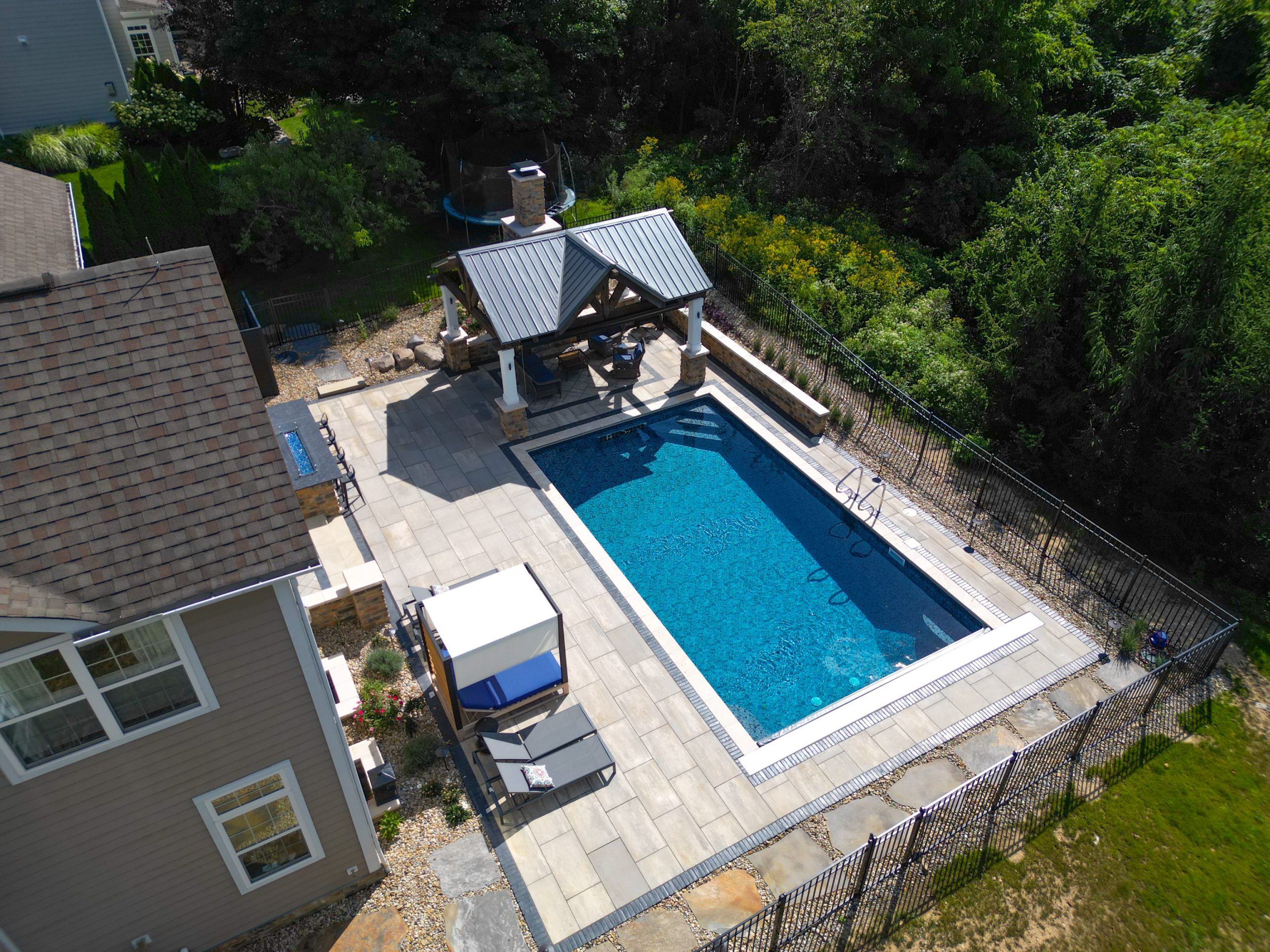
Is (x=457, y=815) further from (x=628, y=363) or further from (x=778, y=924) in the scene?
(x=628, y=363)

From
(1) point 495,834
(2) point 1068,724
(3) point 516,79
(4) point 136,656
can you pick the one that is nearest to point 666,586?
(1) point 495,834

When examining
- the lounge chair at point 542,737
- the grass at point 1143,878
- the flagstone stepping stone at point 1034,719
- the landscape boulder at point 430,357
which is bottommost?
the grass at point 1143,878

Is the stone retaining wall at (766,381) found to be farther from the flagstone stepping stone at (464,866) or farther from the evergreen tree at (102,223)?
the evergreen tree at (102,223)

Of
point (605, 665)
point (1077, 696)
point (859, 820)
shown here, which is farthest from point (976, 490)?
point (605, 665)

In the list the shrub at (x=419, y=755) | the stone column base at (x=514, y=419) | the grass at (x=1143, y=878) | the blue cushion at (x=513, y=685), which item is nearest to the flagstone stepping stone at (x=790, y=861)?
the grass at (x=1143, y=878)

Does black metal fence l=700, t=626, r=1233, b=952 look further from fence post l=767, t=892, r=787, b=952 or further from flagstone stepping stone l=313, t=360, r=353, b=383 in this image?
flagstone stepping stone l=313, t=360, r=353, b=383

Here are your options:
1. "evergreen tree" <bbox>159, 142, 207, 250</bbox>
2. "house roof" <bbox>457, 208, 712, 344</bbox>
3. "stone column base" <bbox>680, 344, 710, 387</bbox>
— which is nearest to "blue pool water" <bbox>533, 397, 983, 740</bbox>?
"stone column base" <bbox>680, 344, 710, 387</bbox>
